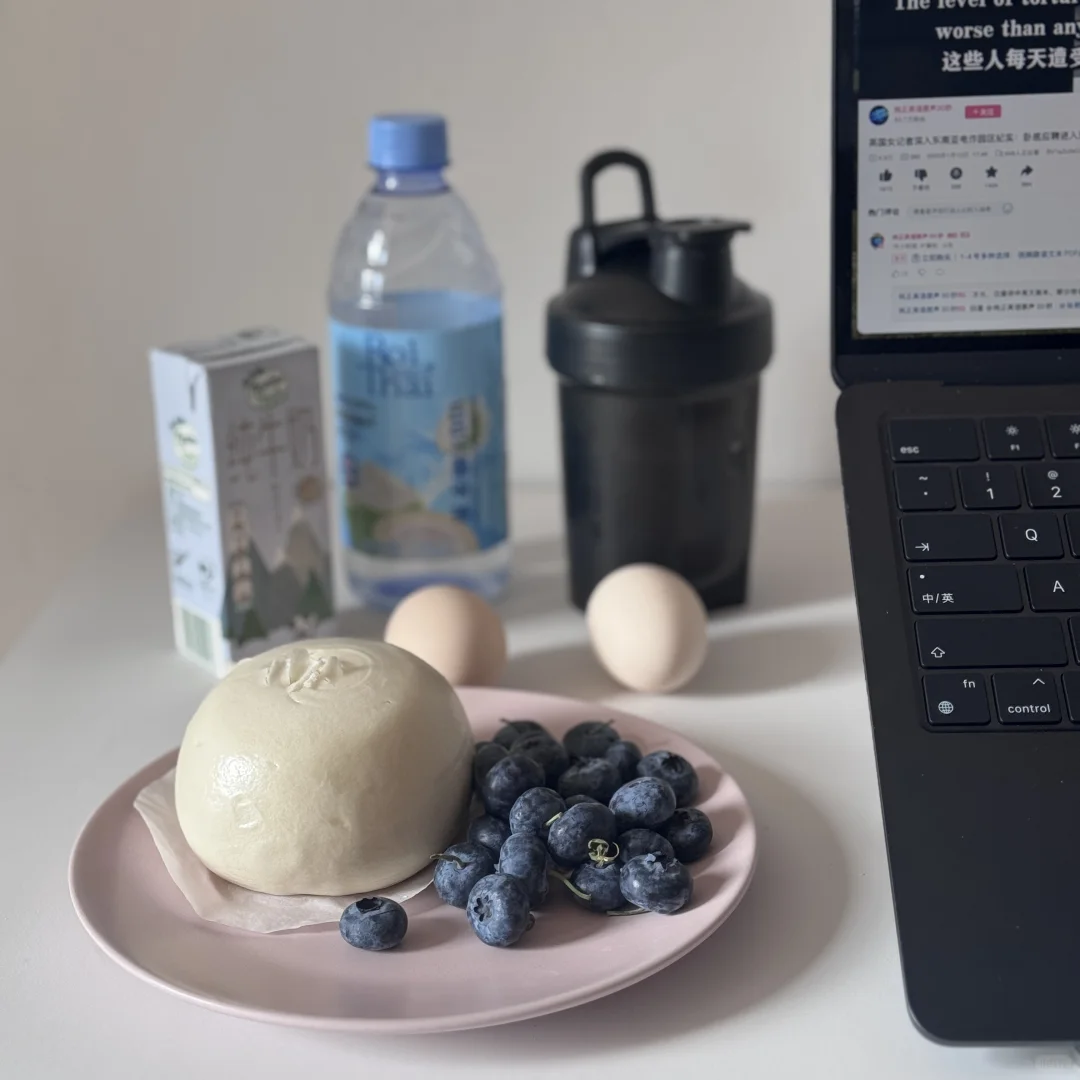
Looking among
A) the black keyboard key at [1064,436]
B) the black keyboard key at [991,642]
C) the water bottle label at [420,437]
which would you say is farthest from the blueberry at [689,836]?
the water bottle label at [420,437]

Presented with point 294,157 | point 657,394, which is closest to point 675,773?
point 657,394

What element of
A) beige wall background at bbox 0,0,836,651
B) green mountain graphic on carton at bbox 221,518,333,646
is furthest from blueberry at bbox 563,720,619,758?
beige wall background at bbox 0,0,836,651

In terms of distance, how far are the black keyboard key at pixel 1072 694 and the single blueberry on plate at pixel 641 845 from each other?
6.0 inches

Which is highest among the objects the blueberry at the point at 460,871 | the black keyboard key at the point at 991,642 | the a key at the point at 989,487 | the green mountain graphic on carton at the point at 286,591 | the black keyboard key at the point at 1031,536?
the a key at the point at 989,487

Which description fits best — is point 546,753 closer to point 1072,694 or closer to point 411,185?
point 1072,694

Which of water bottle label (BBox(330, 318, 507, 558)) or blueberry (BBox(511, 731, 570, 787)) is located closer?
blueberry (BBox(511, 731, 570, 787))

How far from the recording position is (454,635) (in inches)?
27.0

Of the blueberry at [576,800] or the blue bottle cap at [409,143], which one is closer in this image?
the blueberry at [576,800]

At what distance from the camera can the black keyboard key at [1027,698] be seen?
0.49 meters

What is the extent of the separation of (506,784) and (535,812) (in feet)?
0.08

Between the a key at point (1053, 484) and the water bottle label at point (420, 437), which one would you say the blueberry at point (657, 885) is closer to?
the a key at point (1053, 484)

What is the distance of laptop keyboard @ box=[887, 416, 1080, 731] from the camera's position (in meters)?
0.49

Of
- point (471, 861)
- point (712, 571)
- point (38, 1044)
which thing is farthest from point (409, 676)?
point (712, 571)

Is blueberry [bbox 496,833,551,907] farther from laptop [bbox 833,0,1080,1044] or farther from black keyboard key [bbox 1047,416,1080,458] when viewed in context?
black keyboard key [bbox 1047,416,1080,458]
